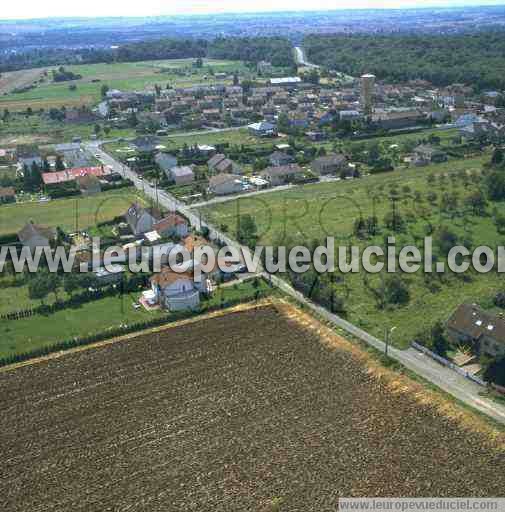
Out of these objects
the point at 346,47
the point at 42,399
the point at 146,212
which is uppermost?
the point at 346,47

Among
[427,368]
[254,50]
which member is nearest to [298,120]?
[427,368]

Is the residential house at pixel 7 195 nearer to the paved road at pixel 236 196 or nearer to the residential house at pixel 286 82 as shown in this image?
the paved road at pixel 236 196

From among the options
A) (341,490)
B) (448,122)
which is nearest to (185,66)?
(448,122)

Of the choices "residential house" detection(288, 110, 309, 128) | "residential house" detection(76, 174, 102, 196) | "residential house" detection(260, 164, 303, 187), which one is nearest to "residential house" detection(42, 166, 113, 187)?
"residential house" detection(76, 174, 102, 196)

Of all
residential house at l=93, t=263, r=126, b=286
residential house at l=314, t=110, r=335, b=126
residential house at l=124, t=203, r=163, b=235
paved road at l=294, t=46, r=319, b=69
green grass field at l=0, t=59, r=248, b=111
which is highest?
paved road at l=294, t=46, r=319, b=69

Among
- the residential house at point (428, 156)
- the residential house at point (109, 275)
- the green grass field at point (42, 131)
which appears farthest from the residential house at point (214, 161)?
the residential house at point (109, 275)

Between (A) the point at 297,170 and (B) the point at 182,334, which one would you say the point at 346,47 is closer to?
(A) the point at 297,170

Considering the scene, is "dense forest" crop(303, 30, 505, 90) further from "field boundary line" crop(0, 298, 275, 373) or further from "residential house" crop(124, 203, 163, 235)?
"field boundary line" crop(0, 298, 275, 373)
